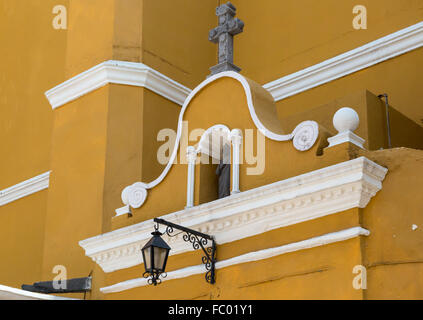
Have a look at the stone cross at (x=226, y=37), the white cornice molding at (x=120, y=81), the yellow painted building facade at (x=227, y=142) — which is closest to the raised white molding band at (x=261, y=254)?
the yellow painted building facade at (x=227, y=142)

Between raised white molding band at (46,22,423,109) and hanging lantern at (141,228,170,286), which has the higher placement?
raised white molding band at (46,22,423,109)

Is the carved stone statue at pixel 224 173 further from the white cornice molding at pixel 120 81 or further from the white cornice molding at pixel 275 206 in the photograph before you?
the white cornice molding at pixel 120 81

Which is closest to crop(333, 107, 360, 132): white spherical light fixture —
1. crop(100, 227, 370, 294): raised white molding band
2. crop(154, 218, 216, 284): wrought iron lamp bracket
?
crop(100, 227, 370, 294): raised white molding band

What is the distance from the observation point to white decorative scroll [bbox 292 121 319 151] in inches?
342

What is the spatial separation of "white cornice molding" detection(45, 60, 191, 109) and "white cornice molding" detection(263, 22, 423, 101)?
1819mm

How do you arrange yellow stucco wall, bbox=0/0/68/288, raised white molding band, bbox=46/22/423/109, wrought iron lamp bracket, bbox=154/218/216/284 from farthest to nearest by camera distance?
yellow stucco wall, bbox=0/0/68/288, raised white molding band, bbox=46/22/423/109, wrought iron lamp bracket, bbox=154/218/216/284

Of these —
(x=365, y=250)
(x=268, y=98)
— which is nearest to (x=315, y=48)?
(x=268, y=98)

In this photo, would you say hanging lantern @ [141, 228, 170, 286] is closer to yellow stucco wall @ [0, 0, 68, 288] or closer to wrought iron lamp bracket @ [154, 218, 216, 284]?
wrought iron lamp bracket @ [154, 218, 216, 284]

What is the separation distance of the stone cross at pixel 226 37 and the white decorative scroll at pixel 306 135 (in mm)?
2005

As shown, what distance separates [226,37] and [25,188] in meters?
6.67

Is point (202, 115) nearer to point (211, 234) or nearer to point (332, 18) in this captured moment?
point (211, 234)

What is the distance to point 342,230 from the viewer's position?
8.20 meters
